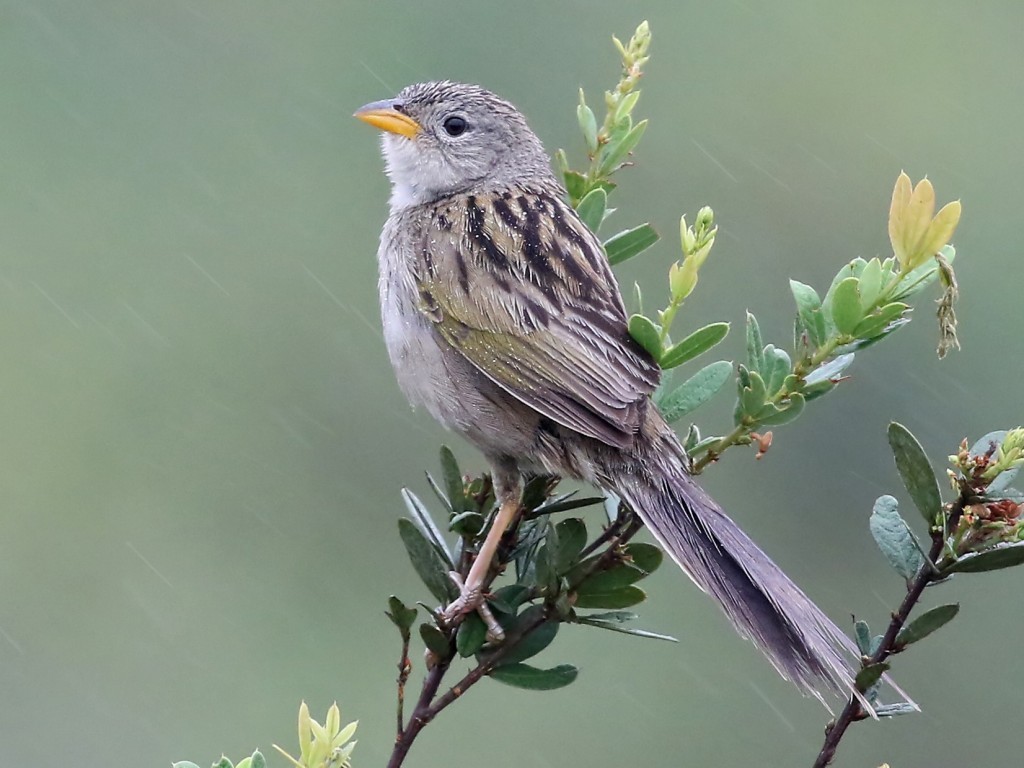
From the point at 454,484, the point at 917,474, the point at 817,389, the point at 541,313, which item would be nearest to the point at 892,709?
the point at 917,474

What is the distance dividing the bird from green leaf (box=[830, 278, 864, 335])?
692mm

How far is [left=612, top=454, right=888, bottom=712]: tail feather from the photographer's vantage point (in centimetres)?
336

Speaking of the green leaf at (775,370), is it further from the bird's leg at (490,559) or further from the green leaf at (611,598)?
the bird's leg at (490,559)

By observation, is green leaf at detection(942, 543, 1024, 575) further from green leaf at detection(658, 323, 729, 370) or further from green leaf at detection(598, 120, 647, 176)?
green leaf at detection(598, 120, 647, 176)

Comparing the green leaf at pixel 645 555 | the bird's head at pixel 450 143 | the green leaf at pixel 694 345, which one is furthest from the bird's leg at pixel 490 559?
the bird's head at pixel 450 143

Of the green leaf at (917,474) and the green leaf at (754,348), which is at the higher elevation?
the green leaf at (754,348)

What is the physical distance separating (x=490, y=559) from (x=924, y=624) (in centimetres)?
106

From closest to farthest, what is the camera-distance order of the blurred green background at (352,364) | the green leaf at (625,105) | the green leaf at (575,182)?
the green leaf at (625,105)
the green leaf at (575,182)
the blurred green background at (352,364)

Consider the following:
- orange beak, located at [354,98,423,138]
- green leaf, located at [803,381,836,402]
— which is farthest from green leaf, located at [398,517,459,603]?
orange beak, located at [354,98,423,138]

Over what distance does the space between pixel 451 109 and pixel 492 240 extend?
1.08m

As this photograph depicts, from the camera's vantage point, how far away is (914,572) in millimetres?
2973

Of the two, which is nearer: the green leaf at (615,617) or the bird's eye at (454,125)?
the green leaf at (615,617)

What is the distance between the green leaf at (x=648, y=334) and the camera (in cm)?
330

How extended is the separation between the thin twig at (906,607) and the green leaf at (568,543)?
0.64m
